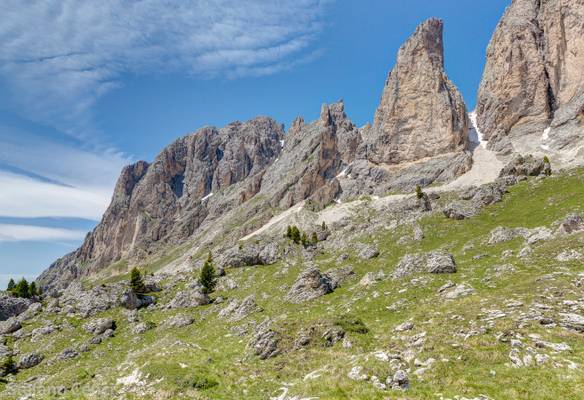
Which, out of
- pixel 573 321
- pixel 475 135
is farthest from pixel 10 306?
pixel 475 135

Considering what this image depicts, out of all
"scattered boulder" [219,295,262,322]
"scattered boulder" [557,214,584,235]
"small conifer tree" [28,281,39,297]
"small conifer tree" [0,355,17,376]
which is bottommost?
"scattered boulder" [557,214,584,235]

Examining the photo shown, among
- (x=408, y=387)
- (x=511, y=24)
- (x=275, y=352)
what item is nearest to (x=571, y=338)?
(x=408, y=387)

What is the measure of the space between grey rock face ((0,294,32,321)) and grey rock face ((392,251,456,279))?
231 ft

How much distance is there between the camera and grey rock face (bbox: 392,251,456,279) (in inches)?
1513

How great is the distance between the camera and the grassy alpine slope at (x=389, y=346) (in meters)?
16.1

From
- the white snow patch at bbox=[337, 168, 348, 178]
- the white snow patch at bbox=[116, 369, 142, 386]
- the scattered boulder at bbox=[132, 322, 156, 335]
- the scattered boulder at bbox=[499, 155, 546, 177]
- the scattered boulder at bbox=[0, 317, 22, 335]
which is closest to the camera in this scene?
the white snow patch at bbox=[116, 369, 142, 386]

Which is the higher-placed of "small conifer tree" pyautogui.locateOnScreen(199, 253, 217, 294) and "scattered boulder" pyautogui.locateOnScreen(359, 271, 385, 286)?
"small conifer tree" pyautogui.locateOnScreen(199, 253, 217, 294)

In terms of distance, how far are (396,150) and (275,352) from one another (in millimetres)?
149331

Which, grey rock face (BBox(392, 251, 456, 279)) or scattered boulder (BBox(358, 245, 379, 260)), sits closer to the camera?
grey rock face (BBox(392, 251, 456, 279))

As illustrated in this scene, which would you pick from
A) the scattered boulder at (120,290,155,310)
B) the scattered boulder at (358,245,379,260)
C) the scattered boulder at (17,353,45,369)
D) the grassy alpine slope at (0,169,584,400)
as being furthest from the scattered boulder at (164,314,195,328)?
the scattered boulder at (358,245,379,260)

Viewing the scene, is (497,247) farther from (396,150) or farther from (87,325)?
(396,150)

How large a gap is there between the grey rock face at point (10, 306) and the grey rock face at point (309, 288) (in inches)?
2239

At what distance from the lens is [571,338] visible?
17703 millimetres

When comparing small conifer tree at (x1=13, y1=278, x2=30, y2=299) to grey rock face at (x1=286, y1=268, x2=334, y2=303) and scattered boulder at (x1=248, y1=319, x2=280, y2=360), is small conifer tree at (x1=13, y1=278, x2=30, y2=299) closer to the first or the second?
grey rock face at (x1=286, y1=268, x2=334, y2=303)
